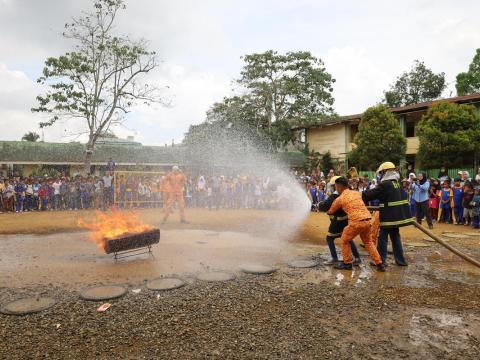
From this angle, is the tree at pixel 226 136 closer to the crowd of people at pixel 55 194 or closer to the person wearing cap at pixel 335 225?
the crowd of people at pixel 55 194

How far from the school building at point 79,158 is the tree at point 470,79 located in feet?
44.1

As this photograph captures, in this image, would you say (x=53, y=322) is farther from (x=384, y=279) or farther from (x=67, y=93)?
(x=67, y=93)

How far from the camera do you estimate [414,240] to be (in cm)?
953

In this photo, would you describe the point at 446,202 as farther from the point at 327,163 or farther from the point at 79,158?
the point at 79,158

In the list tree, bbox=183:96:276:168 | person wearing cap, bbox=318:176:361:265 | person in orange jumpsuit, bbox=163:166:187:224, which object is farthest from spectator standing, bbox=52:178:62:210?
person wearing cap, bbox=318:176:361:265

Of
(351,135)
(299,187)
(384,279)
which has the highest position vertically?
(351,135)

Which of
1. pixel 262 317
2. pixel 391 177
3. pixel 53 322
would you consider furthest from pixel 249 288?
pixel 391 177

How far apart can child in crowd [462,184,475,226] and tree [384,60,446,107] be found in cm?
2459

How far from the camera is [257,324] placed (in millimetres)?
4121

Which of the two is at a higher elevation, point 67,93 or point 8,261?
point 67,93

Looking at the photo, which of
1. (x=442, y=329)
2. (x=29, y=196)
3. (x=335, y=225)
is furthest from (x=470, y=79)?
(x=29, y=196)

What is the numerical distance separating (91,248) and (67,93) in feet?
44.0

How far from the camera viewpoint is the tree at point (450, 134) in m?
17.8

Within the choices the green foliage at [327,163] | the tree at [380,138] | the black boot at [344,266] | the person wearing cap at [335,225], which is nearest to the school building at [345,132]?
the green foliage at [327,163]
